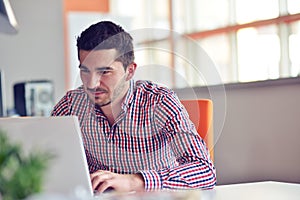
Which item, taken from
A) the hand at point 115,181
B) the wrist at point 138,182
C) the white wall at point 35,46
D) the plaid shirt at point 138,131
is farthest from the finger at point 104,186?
the white wall at point 35,46

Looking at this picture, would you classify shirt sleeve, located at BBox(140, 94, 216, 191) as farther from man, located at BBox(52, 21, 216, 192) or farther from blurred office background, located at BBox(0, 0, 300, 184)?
blurred office background, located at BBox(0, 0, 300, 184)

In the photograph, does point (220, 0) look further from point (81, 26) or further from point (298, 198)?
point (298, 198)

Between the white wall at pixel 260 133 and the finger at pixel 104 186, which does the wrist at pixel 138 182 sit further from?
the white wall at pixel 260 133

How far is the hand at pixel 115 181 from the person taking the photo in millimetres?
1322

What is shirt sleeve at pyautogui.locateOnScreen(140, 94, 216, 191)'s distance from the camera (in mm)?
1547

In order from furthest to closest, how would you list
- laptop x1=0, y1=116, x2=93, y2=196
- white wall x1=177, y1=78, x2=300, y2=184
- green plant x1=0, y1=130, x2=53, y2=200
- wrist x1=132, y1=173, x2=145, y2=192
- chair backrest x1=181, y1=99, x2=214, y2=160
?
white wall x1=177, y1=78, x2=300, y2=184 < chair backrest x1=181, y1=99, x2=214, y2=160 < wrist x1=132, y1=173, x2=145, y2=192 < laptop x1=0, y1=116, x2=93, y2=196 < green plant x1=0, y1=130, x2=53, y2=200

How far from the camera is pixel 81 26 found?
587 centimetres

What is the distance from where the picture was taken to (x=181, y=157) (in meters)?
1.79

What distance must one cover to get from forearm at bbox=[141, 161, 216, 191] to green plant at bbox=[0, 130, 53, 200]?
3.11ft

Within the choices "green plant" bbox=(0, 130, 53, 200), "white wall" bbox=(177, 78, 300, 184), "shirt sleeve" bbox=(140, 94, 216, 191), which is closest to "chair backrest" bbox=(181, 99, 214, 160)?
"shirt sleeve" bbox=(140, 94, 216, 191)

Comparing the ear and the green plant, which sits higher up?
Result: the ear

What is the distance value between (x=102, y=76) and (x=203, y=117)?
14.3 inches

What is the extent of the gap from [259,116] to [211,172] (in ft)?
5.73

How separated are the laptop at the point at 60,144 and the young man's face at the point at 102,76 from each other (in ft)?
2.32
